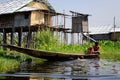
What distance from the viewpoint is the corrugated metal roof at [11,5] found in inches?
1383

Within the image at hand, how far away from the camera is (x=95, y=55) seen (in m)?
24.2

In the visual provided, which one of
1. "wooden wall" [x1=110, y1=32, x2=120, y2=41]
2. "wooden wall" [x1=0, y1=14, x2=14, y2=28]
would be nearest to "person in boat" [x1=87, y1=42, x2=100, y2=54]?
"wooden wall" [x1=0, y1=14, x2=14, y2=28]

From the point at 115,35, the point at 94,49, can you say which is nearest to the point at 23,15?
the point at 94,49

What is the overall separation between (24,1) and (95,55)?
14344 mm

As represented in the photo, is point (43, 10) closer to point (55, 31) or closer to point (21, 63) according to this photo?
point (55, 31)

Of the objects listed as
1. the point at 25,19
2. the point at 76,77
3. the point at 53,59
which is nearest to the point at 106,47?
the point at 25,19

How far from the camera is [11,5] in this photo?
119 feet

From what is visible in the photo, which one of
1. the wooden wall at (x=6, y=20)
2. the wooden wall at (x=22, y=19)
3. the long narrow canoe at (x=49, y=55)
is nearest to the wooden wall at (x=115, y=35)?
the wooden wall at (x=22, y=19)

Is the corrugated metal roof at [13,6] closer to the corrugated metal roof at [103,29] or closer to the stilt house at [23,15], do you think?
the stilt house at [23,15]

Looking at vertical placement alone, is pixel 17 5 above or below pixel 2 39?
above

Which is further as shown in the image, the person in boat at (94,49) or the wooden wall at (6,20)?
the wooden wall at (6,20)

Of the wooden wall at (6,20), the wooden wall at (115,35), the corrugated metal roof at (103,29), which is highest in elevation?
the wooden wall at (6,20)

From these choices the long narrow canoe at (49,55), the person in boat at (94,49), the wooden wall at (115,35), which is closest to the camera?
the long narrow canoe at (49,55)

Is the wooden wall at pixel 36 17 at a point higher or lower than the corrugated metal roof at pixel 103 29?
higher
